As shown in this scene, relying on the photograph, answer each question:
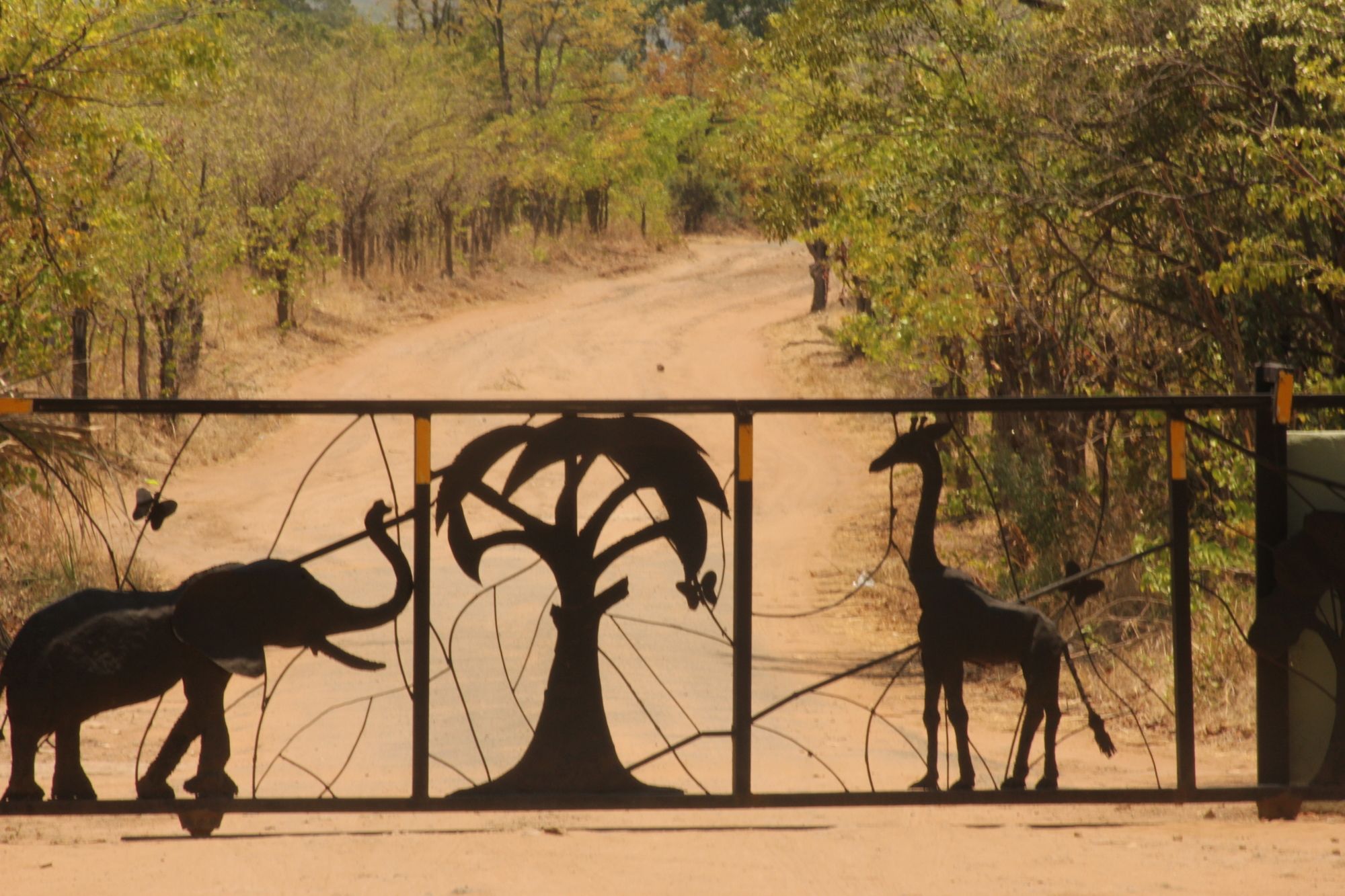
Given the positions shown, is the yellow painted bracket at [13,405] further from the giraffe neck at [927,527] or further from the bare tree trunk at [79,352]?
the bare tree trunk at [79,352]

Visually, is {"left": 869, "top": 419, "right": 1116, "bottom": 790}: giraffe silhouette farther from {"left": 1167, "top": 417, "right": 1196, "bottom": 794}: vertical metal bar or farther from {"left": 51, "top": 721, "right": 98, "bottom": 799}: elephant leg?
{"left": 51, "top": 721, "right": 98, "bottom": 799}: elephant leg

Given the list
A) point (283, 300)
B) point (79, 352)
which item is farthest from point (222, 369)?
point (79, 352)

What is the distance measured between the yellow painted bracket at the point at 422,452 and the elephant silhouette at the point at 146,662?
0.22 m

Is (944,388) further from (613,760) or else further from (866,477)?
(613,760)

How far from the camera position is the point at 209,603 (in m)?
5.29

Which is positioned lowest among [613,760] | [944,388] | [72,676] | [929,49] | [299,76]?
[613,760]

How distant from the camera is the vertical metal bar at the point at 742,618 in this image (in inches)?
204

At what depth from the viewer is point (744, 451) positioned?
532cm

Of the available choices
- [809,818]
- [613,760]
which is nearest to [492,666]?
[809,818]

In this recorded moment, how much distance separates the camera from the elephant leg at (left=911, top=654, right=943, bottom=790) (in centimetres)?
540

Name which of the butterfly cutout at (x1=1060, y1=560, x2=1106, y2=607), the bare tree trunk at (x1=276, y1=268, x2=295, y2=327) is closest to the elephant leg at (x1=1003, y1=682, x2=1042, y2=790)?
the butterfly cutout at (x1=1060, y1=560, x2=1106, y2=607)

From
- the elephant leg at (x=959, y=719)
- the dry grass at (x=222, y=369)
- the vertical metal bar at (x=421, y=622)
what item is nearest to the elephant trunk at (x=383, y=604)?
the vertical metal bar at (x=421, y=622)

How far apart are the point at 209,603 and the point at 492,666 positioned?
6256mm

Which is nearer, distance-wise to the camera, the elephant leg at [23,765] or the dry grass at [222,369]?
the elephant leg at [23,765]
